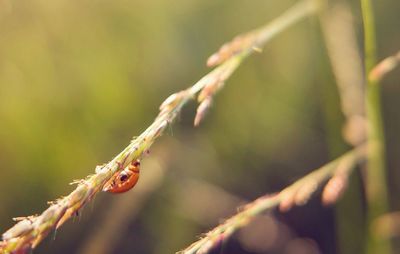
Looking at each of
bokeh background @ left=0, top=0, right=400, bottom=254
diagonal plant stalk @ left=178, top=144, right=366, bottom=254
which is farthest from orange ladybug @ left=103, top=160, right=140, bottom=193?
bokeh background @ left=0, top=0, right=400, bottom=254

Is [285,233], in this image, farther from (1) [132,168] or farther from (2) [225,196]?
(1) [132,168]

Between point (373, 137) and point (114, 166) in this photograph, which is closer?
point (114, 166)

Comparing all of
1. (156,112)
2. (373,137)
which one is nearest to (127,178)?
(373,137)

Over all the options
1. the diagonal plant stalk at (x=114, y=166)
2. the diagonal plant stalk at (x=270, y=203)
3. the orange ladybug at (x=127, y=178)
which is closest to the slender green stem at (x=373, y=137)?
the diagonal plant stalk at (x=270, y=203)

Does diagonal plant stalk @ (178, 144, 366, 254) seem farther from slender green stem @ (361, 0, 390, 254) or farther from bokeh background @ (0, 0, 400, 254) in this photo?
bokeh background @ (0, 0, 400, 254)

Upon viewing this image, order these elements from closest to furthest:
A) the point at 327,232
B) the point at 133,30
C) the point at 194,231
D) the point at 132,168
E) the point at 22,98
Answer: the point at 132,168
the point at 194,231
the point at 327,232
the point at 22,98
the point at 133,30

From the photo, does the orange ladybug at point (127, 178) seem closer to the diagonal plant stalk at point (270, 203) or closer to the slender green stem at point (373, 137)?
the diagonal plant stalk at point (270, 203)

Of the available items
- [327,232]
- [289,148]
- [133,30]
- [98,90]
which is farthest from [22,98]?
[327,232]

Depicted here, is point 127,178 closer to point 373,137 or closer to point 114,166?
point 114,166
